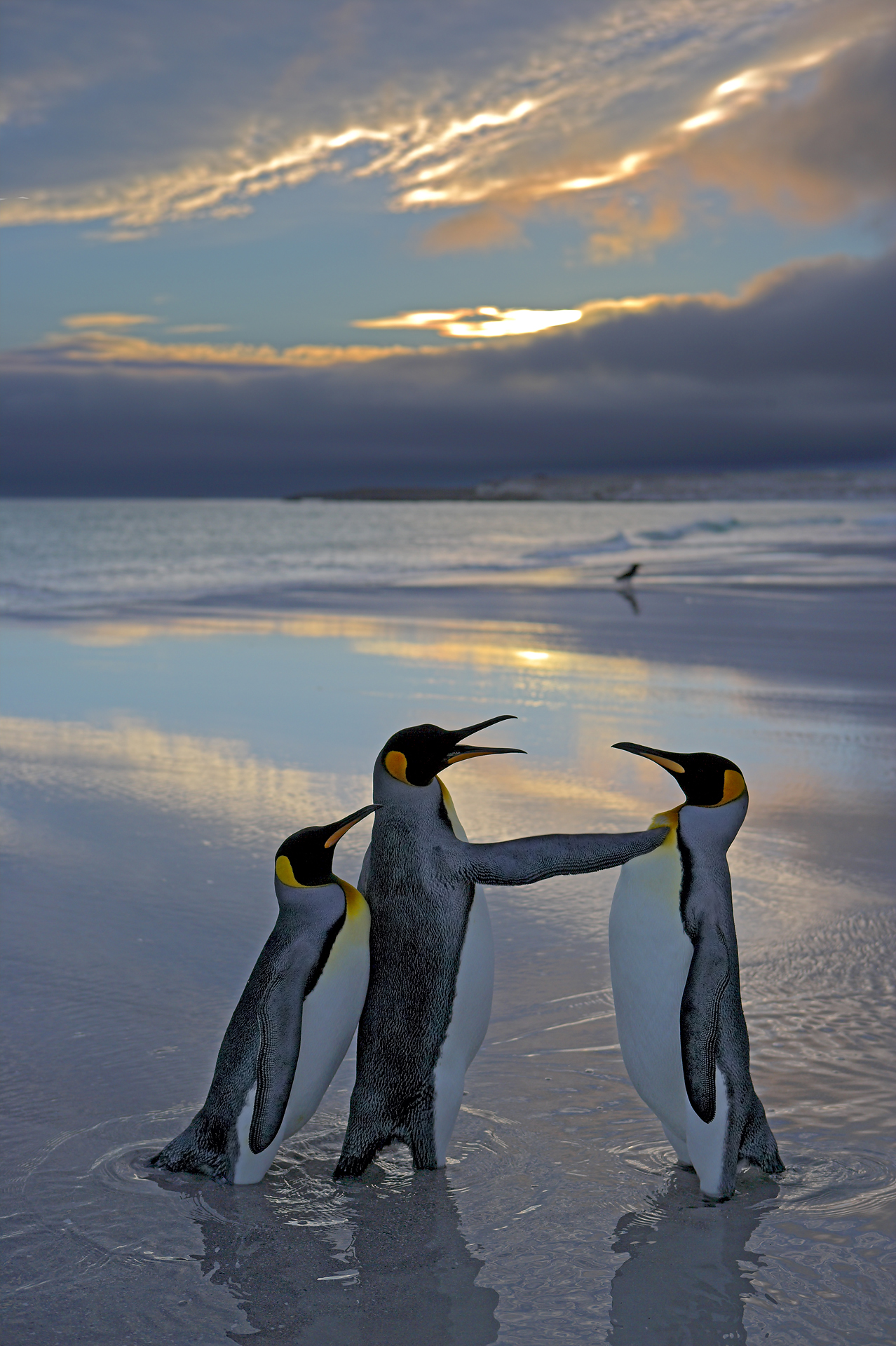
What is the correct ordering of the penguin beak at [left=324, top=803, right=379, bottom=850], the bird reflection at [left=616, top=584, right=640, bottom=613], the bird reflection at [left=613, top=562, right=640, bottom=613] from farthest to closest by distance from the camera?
the bird reflection at [left=613, top=562, right=640, bottom=613] < the bird reflection at [left=616, top=584, right=640, bottom=613] < the penguin beak at [left=324, top=803, right=379, bottom=850]

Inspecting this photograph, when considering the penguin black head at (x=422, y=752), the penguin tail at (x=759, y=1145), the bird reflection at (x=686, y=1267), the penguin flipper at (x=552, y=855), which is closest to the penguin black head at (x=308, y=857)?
the penguin black head at (x=422, y=752)

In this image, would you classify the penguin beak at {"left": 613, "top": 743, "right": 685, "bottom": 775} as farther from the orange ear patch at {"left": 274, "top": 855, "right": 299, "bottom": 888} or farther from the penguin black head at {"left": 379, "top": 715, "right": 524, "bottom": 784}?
Result: the orange ear patch at {"left": 274, "top": 855, "right": 299, "bottom": 888}

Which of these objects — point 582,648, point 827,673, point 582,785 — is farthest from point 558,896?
point 582,648

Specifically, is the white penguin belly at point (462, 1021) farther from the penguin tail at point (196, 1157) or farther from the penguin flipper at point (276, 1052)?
the penguin tail at point (196, 1157)

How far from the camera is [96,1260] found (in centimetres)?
206

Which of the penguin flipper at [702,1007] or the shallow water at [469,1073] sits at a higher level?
the penguin flipper at [702,1007]

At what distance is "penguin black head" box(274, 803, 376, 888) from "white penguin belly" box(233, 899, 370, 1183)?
98 millimetres

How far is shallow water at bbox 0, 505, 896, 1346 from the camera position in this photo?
197cm

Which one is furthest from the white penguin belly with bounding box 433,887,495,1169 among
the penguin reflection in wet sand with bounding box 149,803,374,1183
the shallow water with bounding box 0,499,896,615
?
the shallow water with bounding box 0,499,896,615

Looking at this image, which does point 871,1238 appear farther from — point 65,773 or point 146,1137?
point 65,773

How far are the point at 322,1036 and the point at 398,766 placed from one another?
578 millimetres

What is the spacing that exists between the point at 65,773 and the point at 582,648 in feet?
18.4

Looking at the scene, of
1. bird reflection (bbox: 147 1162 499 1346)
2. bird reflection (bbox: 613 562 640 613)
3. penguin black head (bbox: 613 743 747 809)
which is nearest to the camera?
bird reflection (bbox: 147 1162 499 1346)

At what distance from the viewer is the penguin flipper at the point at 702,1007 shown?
228 centimetres
